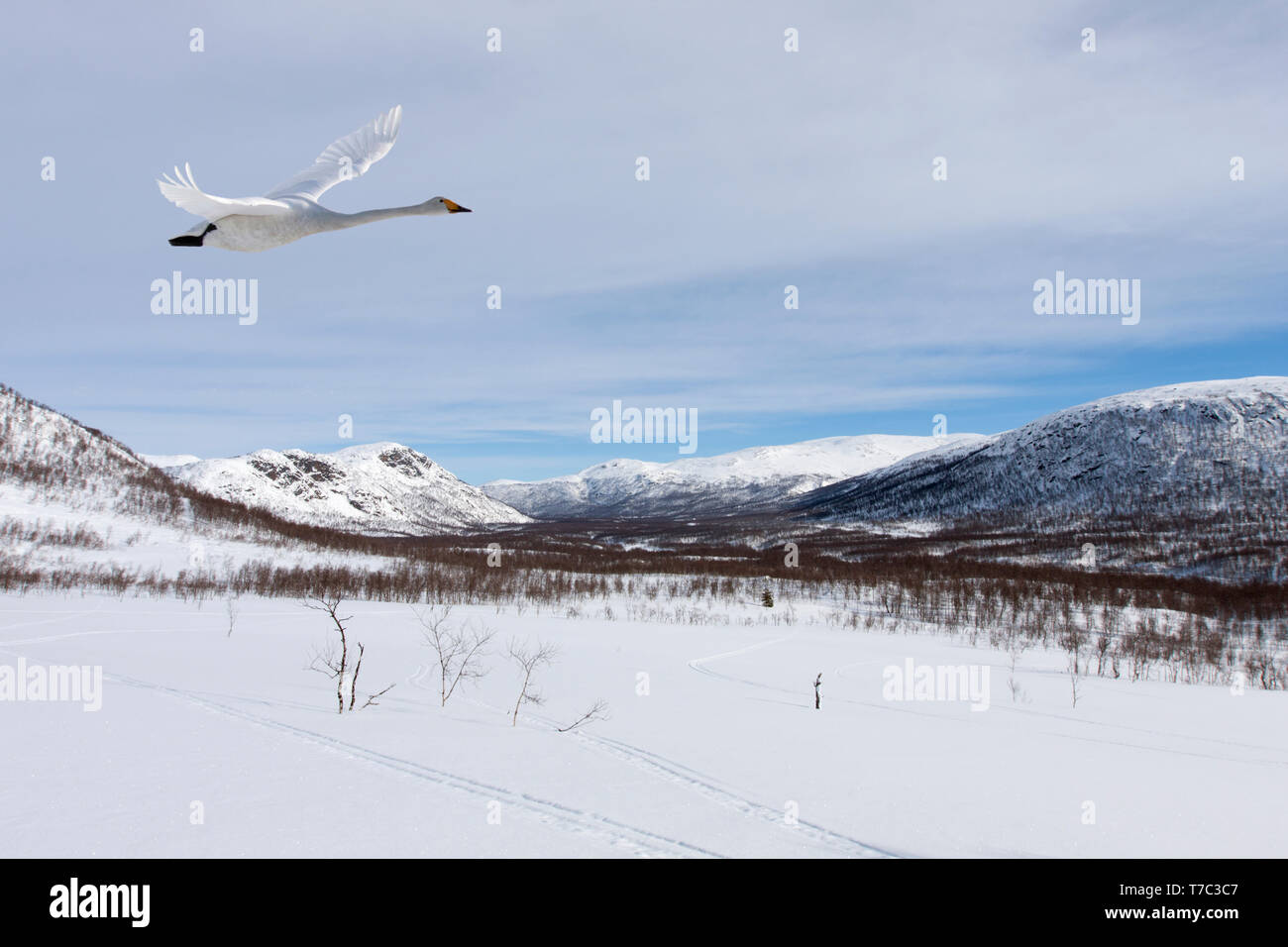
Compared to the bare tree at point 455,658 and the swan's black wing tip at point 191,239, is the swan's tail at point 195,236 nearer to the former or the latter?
the swan's black wing tip at point 191,239

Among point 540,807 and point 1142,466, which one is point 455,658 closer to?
point 540,807

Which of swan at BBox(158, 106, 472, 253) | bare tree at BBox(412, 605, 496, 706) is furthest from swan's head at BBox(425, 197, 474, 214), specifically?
bare tree at BBox(412, 605, 496, 706)

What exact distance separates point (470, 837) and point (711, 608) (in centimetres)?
5293

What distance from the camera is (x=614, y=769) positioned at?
13.6 meters

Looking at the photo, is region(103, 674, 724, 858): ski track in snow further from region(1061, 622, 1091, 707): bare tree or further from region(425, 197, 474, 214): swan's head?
region(1061, 622, 1091, 707): bare tree

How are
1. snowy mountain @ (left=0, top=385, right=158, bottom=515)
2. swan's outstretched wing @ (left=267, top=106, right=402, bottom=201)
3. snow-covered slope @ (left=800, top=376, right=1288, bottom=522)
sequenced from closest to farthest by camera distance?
swan's outstretched wing @ (left=267, top=106, right=402, bottom=201), snowy mountain @ (left=0, top=385, right=158, bottom=515), snow-covered slope @ (left=800, top=376, right=1288, bottom=522)

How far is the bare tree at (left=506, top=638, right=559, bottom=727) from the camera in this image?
2030cm

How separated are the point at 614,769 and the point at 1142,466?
19158 cm

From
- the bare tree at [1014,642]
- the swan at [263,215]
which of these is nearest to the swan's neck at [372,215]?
the swan at [263,215]

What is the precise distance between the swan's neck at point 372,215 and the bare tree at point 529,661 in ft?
43.6

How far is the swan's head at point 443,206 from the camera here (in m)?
6.63

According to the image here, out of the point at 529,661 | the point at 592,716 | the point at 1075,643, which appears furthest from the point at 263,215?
the point at 1075,643

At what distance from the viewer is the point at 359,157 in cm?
845
